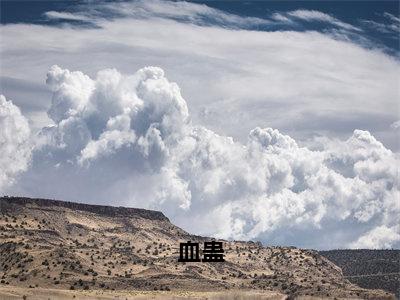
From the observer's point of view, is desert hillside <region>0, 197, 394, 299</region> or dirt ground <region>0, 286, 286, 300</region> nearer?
dirt ground <region>0, 286, 286, 300</region>

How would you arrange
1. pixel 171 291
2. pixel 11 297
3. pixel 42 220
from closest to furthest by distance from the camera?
pixel 11 297
pixel 171 291
pixel 42 220

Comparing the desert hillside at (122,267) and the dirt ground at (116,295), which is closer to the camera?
the dirt ground at (116,295)

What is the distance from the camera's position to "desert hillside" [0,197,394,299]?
15338cm

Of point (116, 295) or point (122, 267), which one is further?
point (122, 267)

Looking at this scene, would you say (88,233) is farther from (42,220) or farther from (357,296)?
(357,296)

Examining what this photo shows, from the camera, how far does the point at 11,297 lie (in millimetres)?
122938

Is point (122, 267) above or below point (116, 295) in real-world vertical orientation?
above

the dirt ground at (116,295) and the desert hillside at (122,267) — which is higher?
the desert hillside at (122,267)

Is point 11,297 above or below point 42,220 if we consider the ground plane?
below

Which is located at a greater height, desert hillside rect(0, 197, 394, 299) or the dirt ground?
desert hillside rect(0, 197, 394, 299)

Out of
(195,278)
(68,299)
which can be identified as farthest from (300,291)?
(68,299)

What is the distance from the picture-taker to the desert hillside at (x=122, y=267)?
6038 inches

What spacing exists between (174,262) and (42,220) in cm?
3918

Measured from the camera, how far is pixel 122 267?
168m
